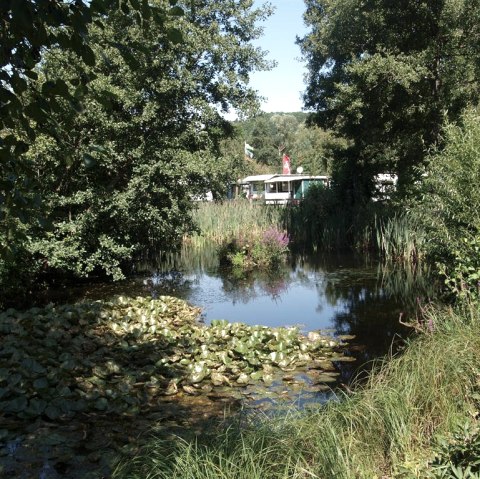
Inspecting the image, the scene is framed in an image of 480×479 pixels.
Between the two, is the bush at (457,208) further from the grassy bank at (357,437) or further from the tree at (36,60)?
the tree at (36,60)

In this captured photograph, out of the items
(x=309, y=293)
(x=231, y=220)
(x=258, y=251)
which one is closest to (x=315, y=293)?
(x=309, y=293)

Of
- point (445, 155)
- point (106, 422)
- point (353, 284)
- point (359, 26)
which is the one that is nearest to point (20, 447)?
point (106, 422)

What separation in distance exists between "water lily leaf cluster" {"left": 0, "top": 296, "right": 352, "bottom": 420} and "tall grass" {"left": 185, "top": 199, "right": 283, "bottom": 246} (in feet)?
27.8

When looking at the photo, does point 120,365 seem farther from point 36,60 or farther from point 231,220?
point 231,220

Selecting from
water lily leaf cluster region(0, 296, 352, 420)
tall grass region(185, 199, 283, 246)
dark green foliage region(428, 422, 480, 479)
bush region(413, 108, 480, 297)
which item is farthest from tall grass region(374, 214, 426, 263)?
dark green foliage region(428, 422, 480, 479)

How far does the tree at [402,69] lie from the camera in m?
13.2

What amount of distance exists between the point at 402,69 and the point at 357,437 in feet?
37.7

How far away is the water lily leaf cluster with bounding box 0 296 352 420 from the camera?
443 centimetres

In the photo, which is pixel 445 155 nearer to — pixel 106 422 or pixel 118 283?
pixel 106 422

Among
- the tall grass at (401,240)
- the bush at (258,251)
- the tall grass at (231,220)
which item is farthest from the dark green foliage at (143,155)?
the tall grass at (401,240)

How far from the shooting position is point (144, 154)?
10.4 meters

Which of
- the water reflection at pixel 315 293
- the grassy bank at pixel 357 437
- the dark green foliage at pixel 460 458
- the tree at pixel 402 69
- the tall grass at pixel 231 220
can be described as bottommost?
the water reflection at pixel 315 293

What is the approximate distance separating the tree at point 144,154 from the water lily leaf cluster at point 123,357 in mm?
2709

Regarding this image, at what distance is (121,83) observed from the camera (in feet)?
33.7
